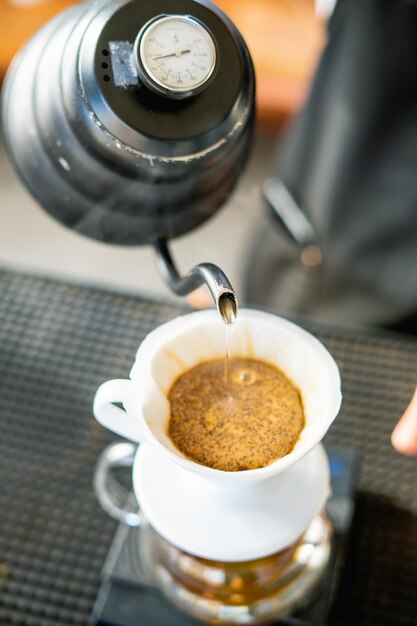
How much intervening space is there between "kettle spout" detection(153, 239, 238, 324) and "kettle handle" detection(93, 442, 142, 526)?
25 cm

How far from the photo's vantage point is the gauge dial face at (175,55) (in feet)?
1.78

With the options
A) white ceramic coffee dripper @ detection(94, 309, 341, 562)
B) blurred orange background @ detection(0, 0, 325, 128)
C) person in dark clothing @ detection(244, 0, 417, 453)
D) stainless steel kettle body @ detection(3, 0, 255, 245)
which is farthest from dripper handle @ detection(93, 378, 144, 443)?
blurred orange background @ detection(0, 0, 325, 128)

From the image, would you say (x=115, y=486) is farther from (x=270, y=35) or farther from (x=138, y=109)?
(x=270, y=35)

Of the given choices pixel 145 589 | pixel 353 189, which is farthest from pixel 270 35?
pixel 145 589

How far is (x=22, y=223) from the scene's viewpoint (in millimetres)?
1801

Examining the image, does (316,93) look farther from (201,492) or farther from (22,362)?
(201,492)

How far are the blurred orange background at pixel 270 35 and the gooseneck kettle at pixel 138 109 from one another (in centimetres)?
124

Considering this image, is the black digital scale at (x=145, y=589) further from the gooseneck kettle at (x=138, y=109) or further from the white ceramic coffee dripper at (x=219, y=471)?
the gooseneck kettle at (x=138, y=109)

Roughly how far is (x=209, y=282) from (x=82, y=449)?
39cm

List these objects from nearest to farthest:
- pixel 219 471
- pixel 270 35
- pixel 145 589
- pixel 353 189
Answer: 1. pixel 219 471
2. pixel 145 589
3. pixel 353 189
4. pixel 270 35

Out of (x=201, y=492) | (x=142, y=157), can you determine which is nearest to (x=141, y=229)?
(x=142, y=157)

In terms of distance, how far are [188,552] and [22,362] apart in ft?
1.15

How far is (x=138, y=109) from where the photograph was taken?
0.55m

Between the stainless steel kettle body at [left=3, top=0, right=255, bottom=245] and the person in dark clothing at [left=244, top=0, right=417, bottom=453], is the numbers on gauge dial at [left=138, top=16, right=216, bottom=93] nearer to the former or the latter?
the stainless steel kettle body at [left=3, top=0, right=255, bottom=245]
